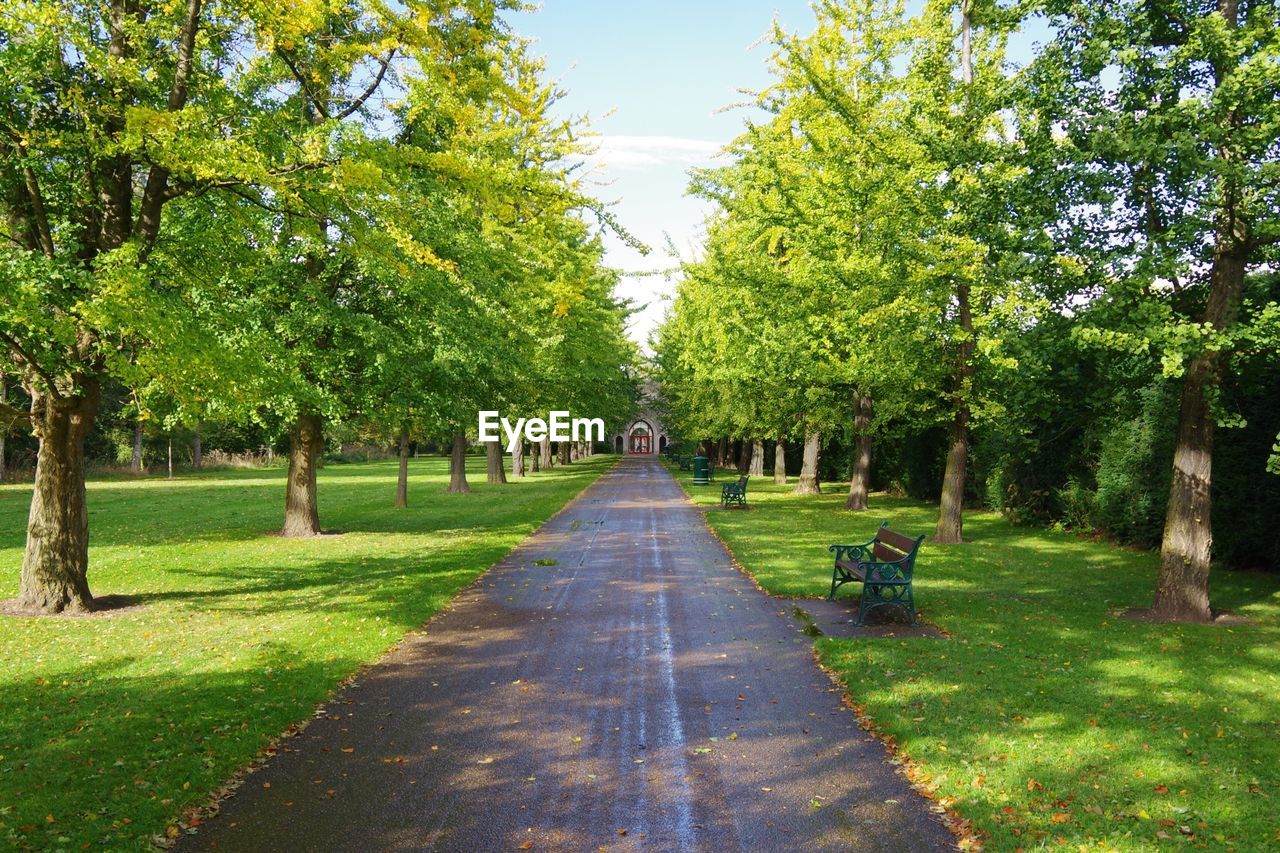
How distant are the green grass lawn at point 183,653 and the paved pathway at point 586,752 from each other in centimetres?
48

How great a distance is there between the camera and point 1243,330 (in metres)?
8.91

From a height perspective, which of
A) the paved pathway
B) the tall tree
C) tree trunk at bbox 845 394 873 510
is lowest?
the paved pathway

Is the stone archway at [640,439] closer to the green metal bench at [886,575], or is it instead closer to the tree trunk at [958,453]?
the tree trunk at [958,453]

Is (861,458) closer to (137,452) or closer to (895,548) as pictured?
(895,548)

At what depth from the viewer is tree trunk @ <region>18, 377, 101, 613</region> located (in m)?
10.1

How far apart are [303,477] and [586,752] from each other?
1393 cm

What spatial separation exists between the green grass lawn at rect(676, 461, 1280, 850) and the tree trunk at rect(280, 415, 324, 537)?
1006cm

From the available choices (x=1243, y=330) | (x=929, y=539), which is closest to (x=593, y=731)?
(x=1243, y=330)

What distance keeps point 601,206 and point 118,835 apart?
804 centimetres

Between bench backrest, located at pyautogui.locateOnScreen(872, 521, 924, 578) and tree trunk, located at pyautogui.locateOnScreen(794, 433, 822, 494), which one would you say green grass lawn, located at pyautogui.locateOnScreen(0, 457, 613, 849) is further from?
tree trunk, located at pyautogui.locateOnScreen(794, 433, 822, 494)

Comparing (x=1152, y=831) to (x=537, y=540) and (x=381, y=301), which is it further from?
(x=381, y=301)

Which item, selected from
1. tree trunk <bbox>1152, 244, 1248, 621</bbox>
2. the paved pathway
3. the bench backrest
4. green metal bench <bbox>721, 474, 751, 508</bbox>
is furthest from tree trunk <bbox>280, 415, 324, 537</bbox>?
tree trunk <bbox>1152, 244, 1248, 621</bbox>

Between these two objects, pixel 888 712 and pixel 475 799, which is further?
pixel 888 712

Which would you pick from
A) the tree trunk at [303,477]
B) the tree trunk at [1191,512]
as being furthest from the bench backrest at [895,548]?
the tree trunk at [303,477]
